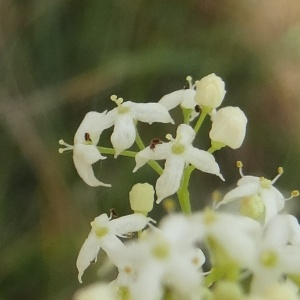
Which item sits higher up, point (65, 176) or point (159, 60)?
point (159, 60)

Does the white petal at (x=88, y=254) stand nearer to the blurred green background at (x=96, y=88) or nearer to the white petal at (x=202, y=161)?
the white petal at (x=202, y=161)

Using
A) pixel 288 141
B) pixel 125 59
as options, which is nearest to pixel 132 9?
pixel 125 59

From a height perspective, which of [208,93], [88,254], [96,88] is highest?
[208,93]

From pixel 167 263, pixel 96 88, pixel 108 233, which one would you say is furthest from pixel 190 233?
pixel 96 88

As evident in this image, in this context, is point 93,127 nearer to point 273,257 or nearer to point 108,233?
point 108,233

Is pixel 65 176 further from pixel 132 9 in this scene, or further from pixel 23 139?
pixel 132 9

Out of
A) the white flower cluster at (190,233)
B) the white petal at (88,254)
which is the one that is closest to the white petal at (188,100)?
the white flower cluster at (190,233)
